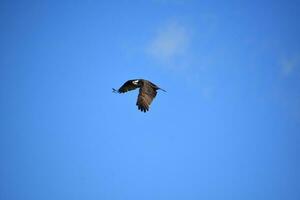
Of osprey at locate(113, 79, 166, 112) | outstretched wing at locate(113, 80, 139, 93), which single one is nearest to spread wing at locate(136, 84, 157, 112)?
osprey at locate(113, 79, 166, 112)

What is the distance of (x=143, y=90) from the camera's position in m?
36.5

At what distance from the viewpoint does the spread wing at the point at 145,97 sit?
1400 inches

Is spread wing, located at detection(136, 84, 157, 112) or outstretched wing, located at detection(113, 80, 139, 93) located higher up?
outstretched wing, located at detection(113, 80, 139, 93)

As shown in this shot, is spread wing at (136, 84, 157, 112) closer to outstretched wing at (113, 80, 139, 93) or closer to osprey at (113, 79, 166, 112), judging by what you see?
Answer: osprey at (113, 79, 166, 112)

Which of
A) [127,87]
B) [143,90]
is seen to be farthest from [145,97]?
[127,87]

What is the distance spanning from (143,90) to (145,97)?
0.63 metres

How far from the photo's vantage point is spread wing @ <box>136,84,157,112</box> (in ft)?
117

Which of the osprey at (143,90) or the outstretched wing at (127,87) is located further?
the outstretched wing at (127,87)

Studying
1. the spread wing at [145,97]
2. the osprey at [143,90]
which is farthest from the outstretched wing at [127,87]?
the spread wing at [145,97]

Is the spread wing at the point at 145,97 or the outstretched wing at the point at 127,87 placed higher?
the outstretched wing at the point at 127,87

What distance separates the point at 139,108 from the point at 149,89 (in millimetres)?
1843

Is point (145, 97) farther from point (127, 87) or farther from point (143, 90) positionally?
point (127, 87)

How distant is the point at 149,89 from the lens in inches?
1449

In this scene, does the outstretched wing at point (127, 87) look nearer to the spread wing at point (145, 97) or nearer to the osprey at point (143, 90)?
the osprey at point (143, 90)
